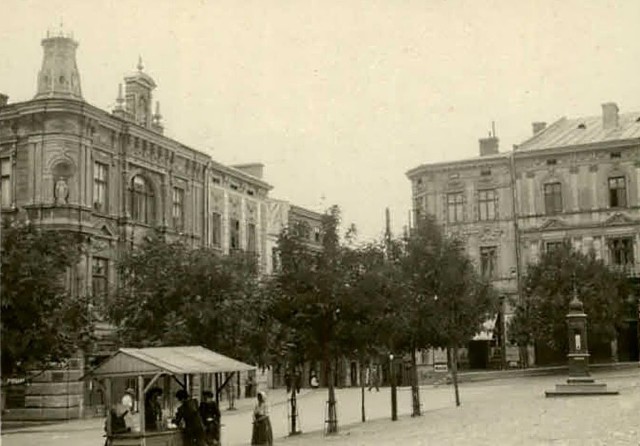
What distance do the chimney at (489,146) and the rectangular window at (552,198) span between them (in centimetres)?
477

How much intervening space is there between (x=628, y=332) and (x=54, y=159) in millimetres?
33097

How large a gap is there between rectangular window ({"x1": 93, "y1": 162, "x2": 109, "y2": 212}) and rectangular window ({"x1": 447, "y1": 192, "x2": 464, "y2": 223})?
2559 centimetres

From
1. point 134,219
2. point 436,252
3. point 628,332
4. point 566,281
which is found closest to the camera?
point 436,252

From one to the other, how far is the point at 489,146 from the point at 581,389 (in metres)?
28.8

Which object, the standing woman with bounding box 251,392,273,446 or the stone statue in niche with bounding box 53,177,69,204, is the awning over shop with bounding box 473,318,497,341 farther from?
the standing woman with bounding box 251,392,273,446

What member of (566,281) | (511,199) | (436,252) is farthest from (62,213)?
(511,199)

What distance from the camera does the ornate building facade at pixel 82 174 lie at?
1441 inches

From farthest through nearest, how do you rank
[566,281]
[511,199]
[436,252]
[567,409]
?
1. [511,199]
2. [566,281]
3. [436,252]
4. [567,409]

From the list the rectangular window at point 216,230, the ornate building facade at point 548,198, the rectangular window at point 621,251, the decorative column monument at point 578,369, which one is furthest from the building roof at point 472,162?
the decorative column monument at point 578,369

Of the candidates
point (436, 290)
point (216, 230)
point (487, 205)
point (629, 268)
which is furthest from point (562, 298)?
point (216, 230)

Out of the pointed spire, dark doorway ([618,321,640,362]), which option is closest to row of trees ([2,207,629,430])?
the pointed spire

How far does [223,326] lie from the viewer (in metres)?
29.9

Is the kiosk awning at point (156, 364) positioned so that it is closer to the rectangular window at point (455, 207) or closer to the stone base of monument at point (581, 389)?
the stone base of monument at point (581, 389)

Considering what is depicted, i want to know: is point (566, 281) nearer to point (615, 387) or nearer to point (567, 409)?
point (615, 387)
